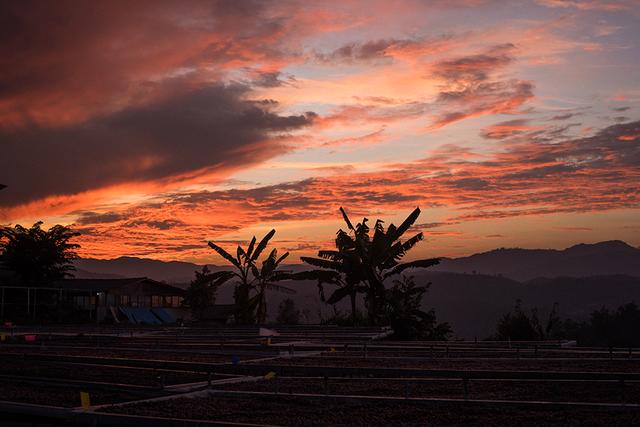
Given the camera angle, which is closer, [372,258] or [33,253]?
[372,258]

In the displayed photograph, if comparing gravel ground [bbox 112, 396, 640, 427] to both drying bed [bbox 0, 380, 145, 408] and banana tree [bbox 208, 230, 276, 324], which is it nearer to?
drying bed [bbox 0, 380, 145, 408]

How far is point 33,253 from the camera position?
205 feet

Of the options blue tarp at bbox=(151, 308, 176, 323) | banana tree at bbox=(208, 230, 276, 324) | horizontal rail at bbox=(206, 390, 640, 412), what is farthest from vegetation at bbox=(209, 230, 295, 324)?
horizontal rail at bbox=(206, 390, 640, 412)

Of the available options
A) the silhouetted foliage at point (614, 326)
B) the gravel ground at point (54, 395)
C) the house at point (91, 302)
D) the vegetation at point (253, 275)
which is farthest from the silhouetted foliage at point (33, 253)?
the gravel ground at point (54, 395)

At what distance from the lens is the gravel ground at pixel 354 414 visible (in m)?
11.5

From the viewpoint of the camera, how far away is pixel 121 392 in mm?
15336

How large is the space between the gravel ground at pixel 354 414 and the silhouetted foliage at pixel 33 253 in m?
52.3

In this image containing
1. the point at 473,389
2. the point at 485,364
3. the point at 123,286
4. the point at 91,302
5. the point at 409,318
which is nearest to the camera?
the point at 473,389

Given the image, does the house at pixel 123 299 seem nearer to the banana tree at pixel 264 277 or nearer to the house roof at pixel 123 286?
the house roof at pixel 123 286

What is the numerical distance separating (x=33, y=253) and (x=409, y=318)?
36.8 metres

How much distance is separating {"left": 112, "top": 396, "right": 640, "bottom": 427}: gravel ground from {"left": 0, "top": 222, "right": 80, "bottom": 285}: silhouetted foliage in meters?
52.3

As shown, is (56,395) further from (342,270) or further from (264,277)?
(264,277)

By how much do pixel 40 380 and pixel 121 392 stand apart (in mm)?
2648

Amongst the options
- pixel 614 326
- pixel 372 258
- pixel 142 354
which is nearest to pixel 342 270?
pixel 372 258
